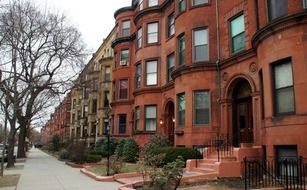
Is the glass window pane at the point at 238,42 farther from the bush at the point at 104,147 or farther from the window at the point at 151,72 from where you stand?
the bush at the point at 104,147

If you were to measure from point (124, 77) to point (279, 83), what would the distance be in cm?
2206

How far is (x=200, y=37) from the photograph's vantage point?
21266 mm

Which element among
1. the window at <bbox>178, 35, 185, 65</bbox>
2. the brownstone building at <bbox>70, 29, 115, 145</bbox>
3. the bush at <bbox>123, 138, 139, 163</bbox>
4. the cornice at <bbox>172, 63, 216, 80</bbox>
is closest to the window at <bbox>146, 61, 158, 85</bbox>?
the bush at <bbox>123, 138, 139, 163</bbox>

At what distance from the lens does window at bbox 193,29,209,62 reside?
823 inches

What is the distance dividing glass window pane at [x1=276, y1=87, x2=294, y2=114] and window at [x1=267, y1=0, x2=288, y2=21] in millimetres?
2998

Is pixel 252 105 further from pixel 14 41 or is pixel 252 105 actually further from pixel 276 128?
pixel 14 41

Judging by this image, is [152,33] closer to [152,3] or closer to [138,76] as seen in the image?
[152,3]

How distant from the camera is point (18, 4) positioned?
2553 centimetres

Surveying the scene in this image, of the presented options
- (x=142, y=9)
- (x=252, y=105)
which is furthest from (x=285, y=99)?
(x=142, y=9)

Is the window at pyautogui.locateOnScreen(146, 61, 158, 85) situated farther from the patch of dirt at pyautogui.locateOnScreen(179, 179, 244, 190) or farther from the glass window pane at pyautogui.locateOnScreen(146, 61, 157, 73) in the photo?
the patch of dirt at pyautogui.locateOnScreen(179, 179, 244, 190)

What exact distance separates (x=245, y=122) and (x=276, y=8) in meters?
6.40

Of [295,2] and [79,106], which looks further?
[79,106]

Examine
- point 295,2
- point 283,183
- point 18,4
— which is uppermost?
point 18,4

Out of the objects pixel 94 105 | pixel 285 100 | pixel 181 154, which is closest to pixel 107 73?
pixel 94 105
